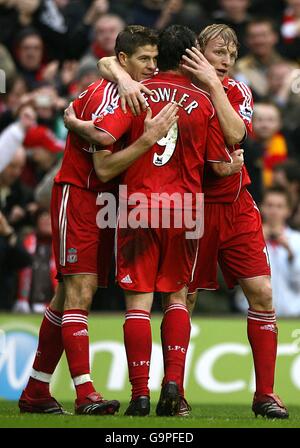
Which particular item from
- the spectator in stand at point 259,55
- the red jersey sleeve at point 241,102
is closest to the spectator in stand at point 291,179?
the spectator in stand at point 259,55

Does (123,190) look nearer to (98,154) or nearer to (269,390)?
(98,154)

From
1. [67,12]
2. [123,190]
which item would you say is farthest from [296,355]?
[67,12]

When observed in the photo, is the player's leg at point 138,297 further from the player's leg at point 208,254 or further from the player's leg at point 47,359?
the player's leg at point 47,359

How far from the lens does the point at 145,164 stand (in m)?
7.64

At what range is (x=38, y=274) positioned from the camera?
459 inches

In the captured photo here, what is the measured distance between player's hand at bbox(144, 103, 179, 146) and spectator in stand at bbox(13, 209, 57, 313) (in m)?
4.24

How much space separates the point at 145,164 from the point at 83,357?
129 cm

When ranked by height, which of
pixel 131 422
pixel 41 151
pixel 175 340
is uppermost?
pixel 41 151

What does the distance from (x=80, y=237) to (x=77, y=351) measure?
2.44ft

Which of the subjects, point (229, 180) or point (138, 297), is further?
point (229, 180)

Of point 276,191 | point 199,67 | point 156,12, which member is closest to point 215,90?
point 199,67

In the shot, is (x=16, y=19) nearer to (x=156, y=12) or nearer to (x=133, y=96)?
(x=156, y=12)

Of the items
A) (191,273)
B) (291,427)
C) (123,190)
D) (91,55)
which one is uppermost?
(91,55)

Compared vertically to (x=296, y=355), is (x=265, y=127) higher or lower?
higher
